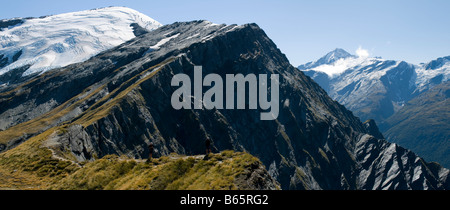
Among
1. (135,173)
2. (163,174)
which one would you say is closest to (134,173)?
(135,173)

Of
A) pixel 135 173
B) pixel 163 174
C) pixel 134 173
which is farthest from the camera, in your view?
pixel 134 173

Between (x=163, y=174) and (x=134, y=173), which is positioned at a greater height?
(x=134, y=173)

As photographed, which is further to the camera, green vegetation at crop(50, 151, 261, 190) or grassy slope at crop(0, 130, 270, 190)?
grassy slope at crop(0, 130, 270, 190)

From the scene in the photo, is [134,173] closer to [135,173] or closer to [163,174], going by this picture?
[135,173]

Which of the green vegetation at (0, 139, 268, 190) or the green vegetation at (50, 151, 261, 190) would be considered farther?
the green vegetation at (0, 139, 268, 190)

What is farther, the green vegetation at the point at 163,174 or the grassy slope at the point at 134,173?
the grassy slope at the point at 134,173

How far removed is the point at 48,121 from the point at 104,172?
153768 millimetres

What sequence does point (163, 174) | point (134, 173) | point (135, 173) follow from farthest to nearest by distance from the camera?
point (134, 173), point (135, 173), point (163, 174)

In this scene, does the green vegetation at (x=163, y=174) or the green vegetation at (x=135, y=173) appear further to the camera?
the green vegetation at (x=135, y=173)
